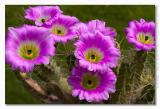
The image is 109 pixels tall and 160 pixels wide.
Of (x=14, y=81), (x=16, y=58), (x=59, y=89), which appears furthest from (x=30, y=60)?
(x=14, y=81)

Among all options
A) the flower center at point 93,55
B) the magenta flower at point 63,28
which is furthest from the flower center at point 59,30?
Result: the flower center at point 93,55

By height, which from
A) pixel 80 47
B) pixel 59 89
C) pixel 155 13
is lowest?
pixel 59 89

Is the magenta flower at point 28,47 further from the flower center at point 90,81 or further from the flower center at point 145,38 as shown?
the flower center at point 145,38

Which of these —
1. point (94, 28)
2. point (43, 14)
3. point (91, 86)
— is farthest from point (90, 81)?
point (43, 14)

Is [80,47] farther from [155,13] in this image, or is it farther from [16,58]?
[155,13]

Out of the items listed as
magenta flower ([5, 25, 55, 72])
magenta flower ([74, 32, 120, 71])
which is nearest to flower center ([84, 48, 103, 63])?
magenta flower ([74, 32, 120, 71])

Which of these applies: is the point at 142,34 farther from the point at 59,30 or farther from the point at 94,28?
the point at 59,30

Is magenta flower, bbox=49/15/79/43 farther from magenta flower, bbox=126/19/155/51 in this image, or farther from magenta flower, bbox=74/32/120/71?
magenta flower, bbox=126/19/155/51
